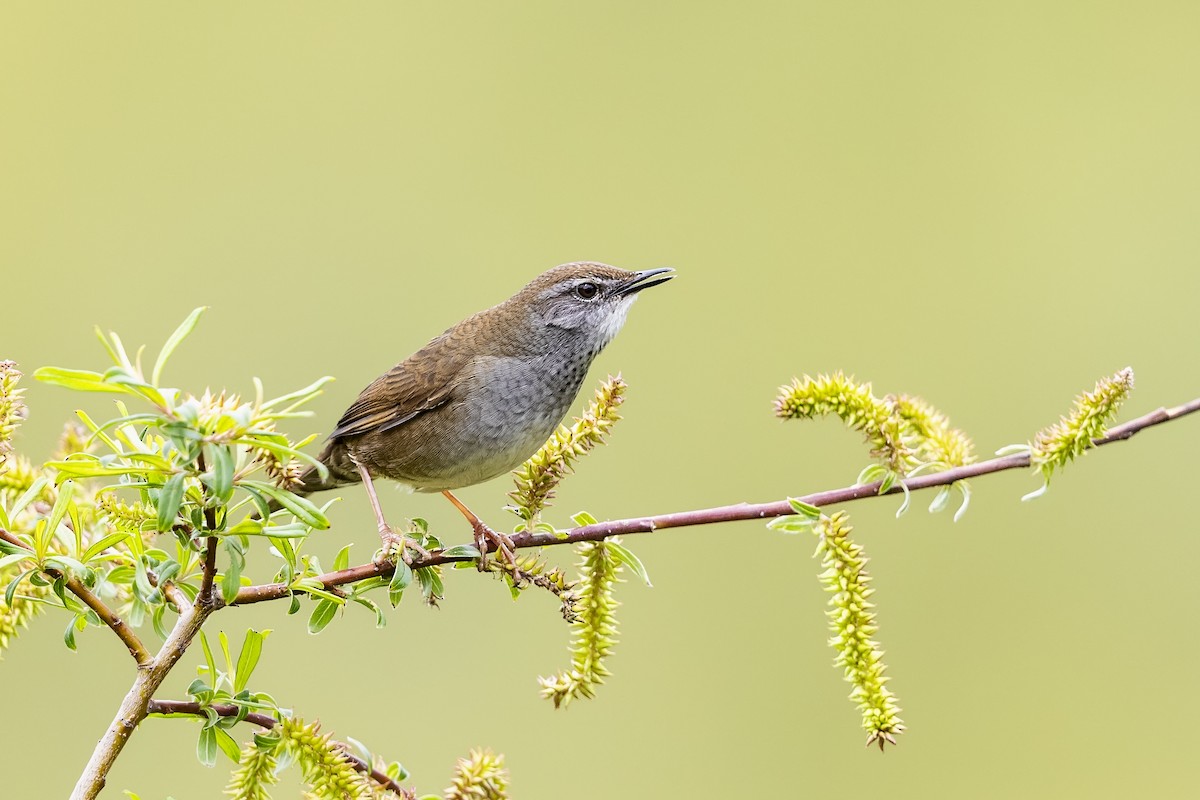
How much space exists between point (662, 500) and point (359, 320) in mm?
3036

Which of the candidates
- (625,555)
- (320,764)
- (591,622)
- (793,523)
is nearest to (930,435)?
(793,523)

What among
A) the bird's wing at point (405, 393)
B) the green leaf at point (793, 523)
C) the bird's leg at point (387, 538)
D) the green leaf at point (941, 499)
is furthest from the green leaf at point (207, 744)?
the bird's wing at point (405, 393)

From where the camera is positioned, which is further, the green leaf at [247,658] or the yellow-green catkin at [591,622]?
the yellow-green catkin at [591,622]

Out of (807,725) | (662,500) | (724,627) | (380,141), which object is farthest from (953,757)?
(380,141)

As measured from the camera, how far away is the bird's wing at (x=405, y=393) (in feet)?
14.4

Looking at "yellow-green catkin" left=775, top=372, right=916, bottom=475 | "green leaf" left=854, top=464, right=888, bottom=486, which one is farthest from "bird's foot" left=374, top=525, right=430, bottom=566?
"green leaf" left=854, top=464, right=888, bottom=486

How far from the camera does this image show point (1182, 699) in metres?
6.84

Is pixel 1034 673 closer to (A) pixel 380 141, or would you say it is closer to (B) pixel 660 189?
Result: (B) pixel 660 189

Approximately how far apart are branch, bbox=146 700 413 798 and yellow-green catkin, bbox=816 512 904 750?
900 mm

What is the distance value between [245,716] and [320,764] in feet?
0.60

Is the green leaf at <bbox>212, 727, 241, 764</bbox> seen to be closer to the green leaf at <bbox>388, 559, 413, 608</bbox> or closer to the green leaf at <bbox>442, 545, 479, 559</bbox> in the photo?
the green leaf at <bbox>388, 559, 413, 608</bbox>

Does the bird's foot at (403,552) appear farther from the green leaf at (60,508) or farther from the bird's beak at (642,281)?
the bird's beak at (642,281)

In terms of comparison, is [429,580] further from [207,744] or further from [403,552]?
[207,744]

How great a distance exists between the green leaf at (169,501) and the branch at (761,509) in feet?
1.52
